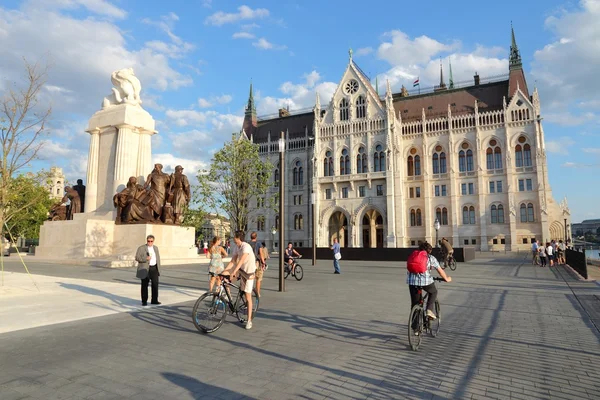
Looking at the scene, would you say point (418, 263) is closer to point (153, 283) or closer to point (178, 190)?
point (153, 283)

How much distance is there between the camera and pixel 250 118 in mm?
75500

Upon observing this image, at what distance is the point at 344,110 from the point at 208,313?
183 ft

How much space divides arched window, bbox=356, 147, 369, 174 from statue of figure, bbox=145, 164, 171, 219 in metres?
38.9

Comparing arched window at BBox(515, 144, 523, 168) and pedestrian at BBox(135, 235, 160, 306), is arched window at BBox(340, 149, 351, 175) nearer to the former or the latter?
arched window at BBox(515, 144, 523, 168)

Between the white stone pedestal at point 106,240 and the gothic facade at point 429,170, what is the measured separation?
1153 inches

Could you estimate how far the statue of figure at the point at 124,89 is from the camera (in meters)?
24.6

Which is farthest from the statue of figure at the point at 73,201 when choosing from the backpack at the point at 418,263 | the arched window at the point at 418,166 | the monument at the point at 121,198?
the arched window at the point at 418,166

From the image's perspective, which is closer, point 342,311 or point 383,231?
point 342,311

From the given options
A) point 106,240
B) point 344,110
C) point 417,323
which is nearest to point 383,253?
point 106,240

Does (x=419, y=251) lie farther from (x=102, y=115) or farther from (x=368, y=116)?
(x=368, y=116)

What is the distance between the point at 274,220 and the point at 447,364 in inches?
2345

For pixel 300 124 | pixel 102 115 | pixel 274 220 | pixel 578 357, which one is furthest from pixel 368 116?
pixel 578 357

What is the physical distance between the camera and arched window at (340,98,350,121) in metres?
59.3

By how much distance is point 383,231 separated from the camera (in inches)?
2229
